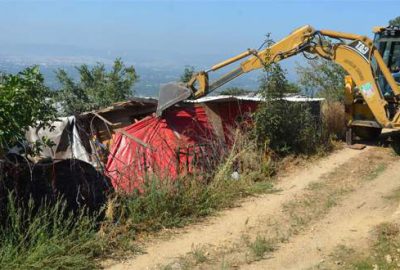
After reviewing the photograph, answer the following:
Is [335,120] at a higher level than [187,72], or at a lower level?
lower

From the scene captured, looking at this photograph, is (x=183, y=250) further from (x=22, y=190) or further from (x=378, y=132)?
(x=378, y=132)

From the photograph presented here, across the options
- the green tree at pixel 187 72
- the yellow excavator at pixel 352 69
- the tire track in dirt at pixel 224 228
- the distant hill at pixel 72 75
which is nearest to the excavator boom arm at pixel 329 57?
the yellow excavator at pixel 352 69

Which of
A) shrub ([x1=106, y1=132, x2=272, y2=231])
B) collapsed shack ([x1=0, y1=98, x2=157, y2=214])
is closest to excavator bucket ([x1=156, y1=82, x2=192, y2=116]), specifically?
shrub ([x1=106, y1=132, x2=272, y2=231])

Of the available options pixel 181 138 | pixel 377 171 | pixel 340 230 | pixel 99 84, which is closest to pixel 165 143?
pixel 181 138

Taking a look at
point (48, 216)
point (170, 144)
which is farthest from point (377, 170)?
point (48, 216)

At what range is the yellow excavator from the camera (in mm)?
12414

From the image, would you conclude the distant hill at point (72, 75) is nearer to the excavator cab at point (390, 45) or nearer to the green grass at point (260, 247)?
the excavator cab at point (390, 45)

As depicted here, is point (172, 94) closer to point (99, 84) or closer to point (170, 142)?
point (170, 142)

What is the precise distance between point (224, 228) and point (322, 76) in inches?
488

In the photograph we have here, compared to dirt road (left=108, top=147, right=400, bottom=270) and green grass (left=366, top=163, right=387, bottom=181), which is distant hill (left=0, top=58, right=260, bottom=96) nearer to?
dirt road (left=108, top=147, right=400, bottom=270)

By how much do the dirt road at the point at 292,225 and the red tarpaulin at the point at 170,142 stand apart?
155 centimetres

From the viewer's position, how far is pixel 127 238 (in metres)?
7.57

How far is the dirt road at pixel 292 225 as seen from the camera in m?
6.89

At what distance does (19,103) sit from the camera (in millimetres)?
6977
